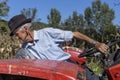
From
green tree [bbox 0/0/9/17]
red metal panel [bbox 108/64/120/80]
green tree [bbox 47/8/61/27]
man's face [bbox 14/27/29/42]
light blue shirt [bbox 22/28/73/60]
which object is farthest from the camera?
green tree [bbox 47/8/61/27]

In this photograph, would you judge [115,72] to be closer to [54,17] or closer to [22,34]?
[22,34]

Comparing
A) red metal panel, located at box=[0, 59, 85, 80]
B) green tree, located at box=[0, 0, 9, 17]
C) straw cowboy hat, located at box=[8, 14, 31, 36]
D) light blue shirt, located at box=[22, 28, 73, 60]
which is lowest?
red metal panel, located at box=[0, 59, 85, 80]

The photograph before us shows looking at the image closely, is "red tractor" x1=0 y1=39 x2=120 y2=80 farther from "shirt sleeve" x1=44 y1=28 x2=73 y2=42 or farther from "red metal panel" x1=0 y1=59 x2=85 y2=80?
"shirt sleeve" x1=44 y1=28 x2=73 y2=42

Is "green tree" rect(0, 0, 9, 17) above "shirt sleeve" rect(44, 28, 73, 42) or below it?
above

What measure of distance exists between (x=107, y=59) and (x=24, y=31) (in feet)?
4.17

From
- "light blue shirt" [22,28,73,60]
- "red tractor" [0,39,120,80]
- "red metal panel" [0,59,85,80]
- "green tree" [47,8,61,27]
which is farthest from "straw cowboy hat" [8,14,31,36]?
"green tree" [47,8,61,27]

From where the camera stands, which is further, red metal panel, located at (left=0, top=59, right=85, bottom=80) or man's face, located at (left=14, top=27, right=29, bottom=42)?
man's face, located at (left=14, top=27, right=29, bottom=42)

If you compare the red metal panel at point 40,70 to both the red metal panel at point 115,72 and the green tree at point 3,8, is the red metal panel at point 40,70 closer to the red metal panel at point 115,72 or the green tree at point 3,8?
the red metal panel at point 115,72

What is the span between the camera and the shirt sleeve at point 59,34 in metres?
5.59

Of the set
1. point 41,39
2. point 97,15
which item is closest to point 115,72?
point 41,39

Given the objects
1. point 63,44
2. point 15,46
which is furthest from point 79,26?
point 63,44

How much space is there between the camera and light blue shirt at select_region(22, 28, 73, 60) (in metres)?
5.40

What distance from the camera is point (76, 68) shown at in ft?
13.7

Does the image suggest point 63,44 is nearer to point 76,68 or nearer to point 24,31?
point 24,31
